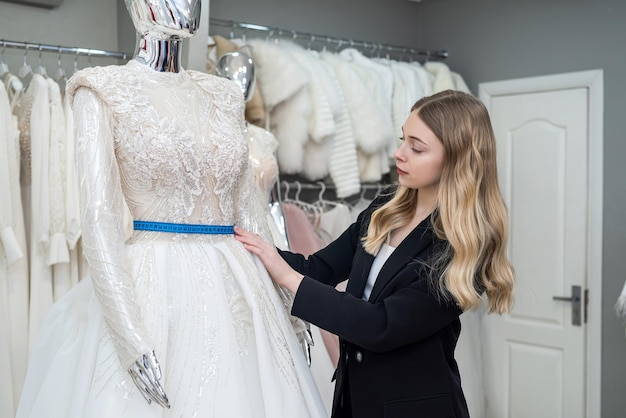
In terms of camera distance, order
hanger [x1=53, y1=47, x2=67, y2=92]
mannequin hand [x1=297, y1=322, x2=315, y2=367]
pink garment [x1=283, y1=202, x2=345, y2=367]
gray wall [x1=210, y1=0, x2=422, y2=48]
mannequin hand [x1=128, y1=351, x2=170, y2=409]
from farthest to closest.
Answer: gray wall [x1=210, y1=0, x2=422, y2=48] < pink garment [x1=283, y1=202, x2=345, y2=367] < hanger [x1=53, y1=47, x2=67, y2=92] < mannequin hand [x1=297, y1=322, x2=315, y2=367] < mannequin hand [x1=128, y1=351, x2=170, y2=409]

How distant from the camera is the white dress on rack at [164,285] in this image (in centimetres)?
160

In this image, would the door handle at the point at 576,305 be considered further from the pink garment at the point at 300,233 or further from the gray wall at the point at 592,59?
the pink garment at the point at 300,233

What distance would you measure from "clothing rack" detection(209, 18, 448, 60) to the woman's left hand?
1.91 m

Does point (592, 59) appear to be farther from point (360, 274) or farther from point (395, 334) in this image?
point (395, 334)

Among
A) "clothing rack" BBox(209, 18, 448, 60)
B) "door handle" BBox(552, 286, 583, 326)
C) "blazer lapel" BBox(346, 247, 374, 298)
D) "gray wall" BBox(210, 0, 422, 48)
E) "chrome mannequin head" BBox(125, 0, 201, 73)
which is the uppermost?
"gray wall" BBox(210, 0, 422, 48)

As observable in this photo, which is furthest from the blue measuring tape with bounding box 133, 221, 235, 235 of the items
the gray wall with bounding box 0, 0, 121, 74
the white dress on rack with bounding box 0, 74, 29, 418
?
the gray wall with bounding box 0, 0, 121, 74

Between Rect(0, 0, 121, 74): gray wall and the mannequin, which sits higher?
Rect(0, 0, 121, 74): gray wall

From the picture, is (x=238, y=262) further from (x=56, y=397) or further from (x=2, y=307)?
(x=2, y=307)

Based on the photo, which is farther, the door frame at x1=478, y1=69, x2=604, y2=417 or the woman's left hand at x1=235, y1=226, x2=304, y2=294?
the door frame at x1=478, y1=69, x2=604, y2=417

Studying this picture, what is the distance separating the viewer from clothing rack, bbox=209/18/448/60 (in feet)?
11.9

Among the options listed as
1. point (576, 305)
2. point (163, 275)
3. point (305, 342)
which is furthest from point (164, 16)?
point (576, 305)

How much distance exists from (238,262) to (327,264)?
420mm

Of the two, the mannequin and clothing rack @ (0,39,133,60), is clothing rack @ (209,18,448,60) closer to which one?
clothing rack @ (0,39,133,60)

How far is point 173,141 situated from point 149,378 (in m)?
0.57
